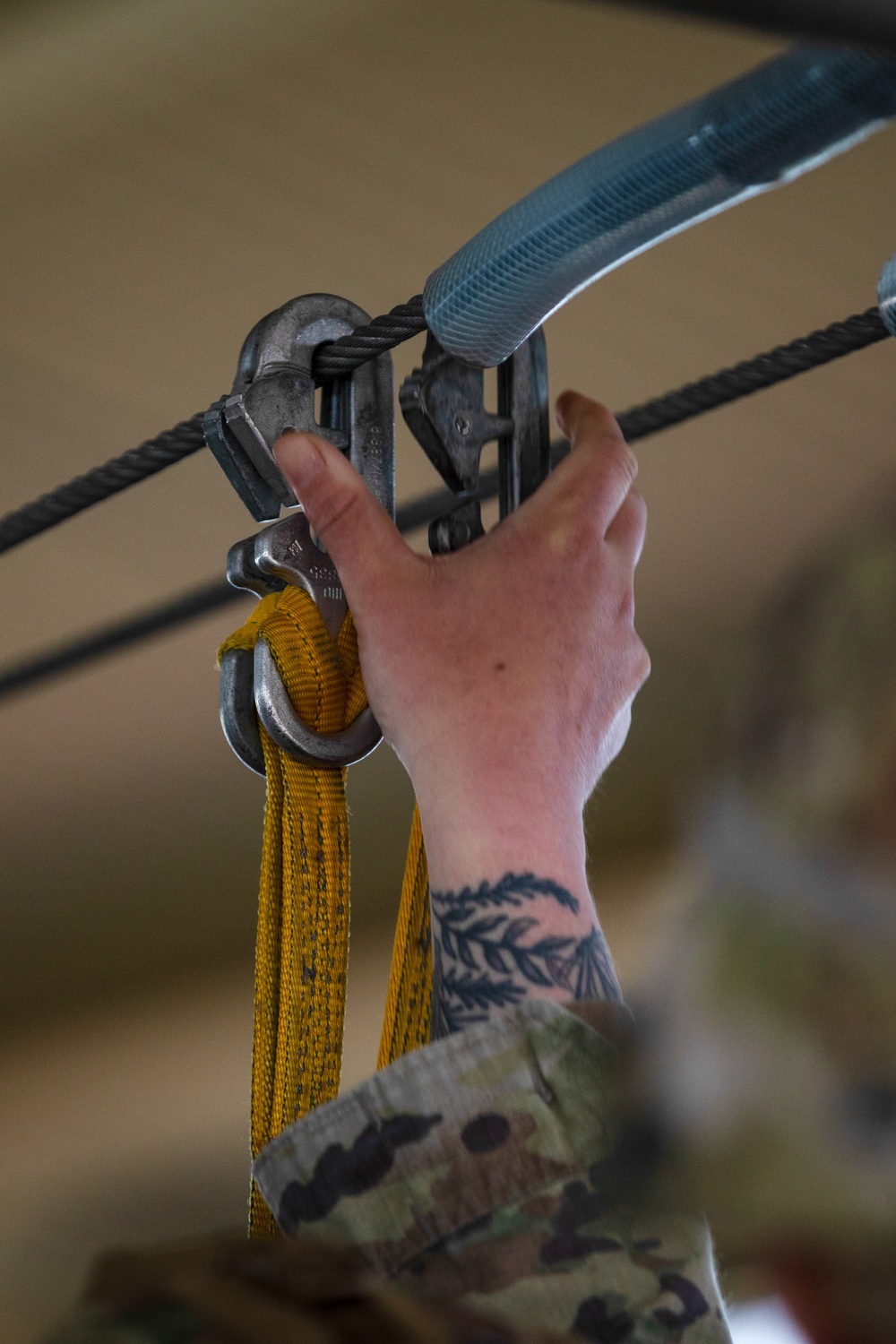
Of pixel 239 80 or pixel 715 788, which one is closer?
pixel 715 788

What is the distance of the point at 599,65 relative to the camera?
3.79ft

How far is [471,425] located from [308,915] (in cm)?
14

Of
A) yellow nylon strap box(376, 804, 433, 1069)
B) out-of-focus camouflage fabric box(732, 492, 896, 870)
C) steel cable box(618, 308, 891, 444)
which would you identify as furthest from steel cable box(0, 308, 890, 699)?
out-of-focus camouflage fabric box(732, 492, 896, 870)

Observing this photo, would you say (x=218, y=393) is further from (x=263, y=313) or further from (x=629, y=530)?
(x=629, y=530)

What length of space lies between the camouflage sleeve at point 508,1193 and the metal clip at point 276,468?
113 mm

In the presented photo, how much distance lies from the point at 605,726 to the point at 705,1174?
8.7 inches

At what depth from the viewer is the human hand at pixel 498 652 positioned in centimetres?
33

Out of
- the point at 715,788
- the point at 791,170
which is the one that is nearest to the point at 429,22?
the point at 791,170

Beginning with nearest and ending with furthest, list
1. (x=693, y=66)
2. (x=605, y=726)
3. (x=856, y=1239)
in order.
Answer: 1. (x=856, y=1239)
2. (x=605, y=726)
3. (x=693, y=66)

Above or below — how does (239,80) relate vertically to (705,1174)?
above

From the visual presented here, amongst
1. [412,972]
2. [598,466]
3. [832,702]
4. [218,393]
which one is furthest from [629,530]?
[218,393]

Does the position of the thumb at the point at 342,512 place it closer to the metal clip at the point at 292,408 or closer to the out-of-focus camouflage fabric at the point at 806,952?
the metal clip at the point at 292,408

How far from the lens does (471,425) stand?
367 millimetres

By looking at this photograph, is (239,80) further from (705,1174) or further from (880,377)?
(705,1174)
